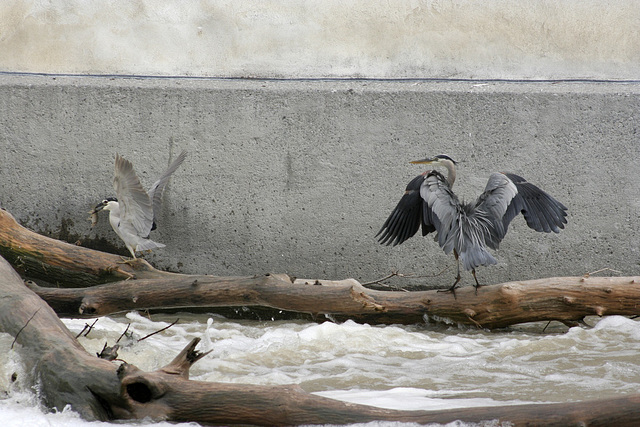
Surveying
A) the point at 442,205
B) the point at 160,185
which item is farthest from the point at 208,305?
the point at 442,205

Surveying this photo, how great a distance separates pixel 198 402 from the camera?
2318 millimetres

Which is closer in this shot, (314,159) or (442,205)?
(442,205)

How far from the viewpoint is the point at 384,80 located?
4.86 m

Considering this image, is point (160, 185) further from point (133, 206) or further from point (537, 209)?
point (537, 209)

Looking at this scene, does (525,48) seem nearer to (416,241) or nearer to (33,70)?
(416,241)

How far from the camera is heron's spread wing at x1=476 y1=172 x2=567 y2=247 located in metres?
4.04

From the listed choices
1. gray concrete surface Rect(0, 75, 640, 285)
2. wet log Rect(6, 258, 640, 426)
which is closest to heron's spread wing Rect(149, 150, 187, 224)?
gray concrete surface Rect(0, 75, 640, 285)

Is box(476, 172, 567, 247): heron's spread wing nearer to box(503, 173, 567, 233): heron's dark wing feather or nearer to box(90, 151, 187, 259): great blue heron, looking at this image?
box(503, 173, 567, 233): heron's dark wing feather

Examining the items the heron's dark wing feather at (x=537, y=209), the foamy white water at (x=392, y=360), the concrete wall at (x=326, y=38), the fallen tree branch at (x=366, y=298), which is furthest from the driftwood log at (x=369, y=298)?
the concrete wall at (x=326, y=38)

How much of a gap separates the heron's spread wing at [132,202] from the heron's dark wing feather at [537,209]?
2337 mm

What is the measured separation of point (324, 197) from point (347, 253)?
445 mm

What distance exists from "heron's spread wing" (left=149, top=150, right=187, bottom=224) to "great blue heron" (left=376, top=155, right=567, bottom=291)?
154 cm

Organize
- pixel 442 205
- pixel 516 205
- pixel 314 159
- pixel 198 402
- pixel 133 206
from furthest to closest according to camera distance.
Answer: pixel 314 159 < pixel 133 206 < pixel 516 205 < pixel 442 205 < pixel 198 402

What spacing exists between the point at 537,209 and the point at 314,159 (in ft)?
5.28
